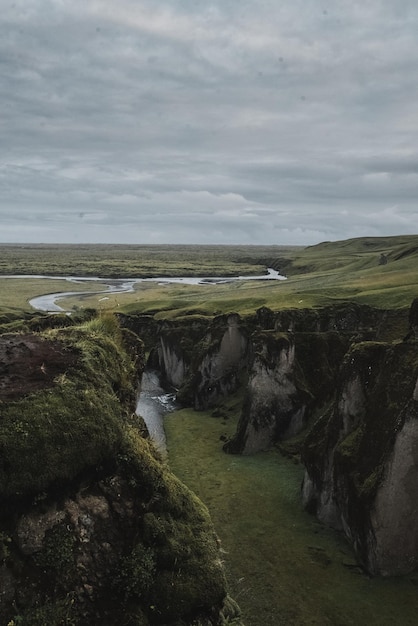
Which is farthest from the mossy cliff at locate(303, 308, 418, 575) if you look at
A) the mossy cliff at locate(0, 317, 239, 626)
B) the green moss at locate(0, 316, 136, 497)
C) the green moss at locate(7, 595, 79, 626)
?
the green moss at locate(7, 595, 79, 626)

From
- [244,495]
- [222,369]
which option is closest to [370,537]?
[244,495]

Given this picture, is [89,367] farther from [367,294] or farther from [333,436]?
[367,294]

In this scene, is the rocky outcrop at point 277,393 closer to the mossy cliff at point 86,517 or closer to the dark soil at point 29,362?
the mossy cliff at point 86,517

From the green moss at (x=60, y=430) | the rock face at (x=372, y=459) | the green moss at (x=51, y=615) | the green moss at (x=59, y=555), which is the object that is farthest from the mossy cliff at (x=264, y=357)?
the green moss at (x=51, y=615)

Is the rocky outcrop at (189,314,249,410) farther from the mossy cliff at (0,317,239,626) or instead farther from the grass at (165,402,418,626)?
the mossy cliff at (0,317,239,626)

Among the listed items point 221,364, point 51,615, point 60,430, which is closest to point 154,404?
point 221,364

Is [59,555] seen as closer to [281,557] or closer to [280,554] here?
[281,557]
